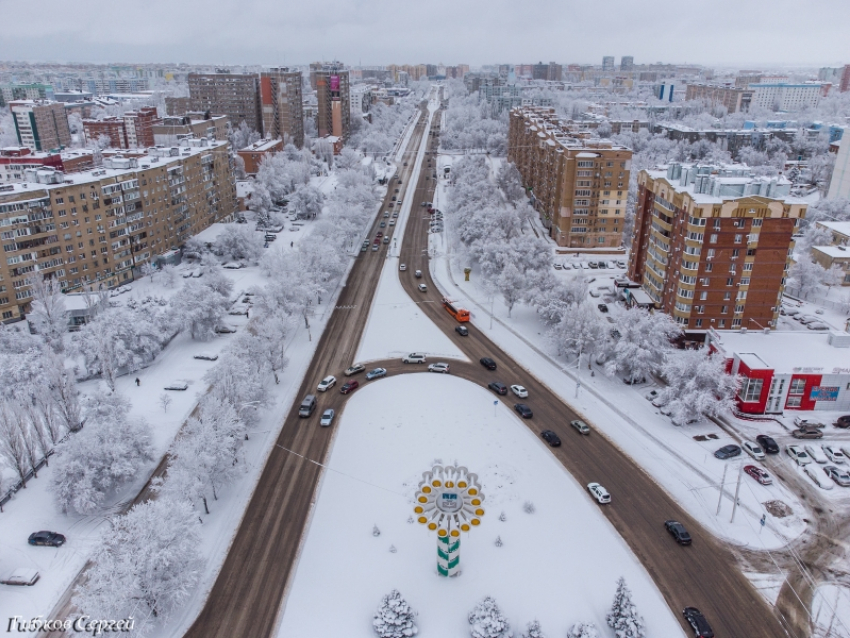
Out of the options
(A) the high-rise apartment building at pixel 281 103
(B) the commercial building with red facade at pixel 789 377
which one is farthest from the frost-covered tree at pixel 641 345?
(A) the high-rise apartment building at pixel 281 103

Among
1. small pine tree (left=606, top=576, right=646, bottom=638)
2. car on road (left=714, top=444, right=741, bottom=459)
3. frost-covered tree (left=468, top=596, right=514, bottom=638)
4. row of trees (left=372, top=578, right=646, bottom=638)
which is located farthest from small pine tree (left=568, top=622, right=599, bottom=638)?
car on road (left=714, top=444, right=741, bottom=459)

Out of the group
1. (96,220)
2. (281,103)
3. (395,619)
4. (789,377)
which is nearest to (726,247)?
(789,377)

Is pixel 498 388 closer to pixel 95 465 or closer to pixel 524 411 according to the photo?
pixel 524 411

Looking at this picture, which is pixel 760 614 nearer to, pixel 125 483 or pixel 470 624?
pixel 470 624

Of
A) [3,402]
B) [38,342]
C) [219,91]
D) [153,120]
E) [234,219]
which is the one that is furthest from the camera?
[219,91]

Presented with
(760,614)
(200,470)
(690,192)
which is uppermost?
(690,192)

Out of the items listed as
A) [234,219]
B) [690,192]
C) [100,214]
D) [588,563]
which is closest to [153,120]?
[234,219]

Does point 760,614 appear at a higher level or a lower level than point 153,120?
lower

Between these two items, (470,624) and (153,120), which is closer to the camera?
(470,624)
